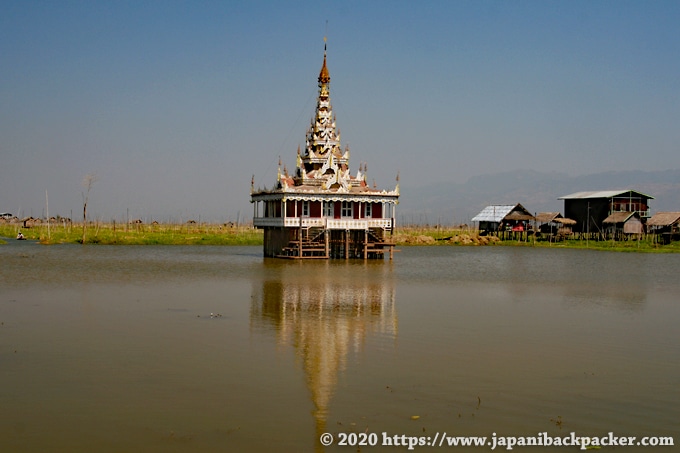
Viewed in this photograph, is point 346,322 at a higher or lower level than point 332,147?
lower

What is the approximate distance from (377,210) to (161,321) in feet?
96.7

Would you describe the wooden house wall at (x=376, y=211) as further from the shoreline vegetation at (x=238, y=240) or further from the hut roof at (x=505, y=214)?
the hut roof at (x=505, y=214)

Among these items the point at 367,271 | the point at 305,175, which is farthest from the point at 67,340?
the point at 305,175

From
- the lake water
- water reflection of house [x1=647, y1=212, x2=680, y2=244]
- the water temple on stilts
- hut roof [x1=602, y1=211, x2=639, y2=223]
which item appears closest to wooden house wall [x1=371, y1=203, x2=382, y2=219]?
the water temple on stilts

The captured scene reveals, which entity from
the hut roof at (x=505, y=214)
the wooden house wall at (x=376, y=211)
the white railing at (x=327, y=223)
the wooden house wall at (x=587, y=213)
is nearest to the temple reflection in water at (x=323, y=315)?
the white railing at (x=327, y=223)

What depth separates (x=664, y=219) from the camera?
7431cm

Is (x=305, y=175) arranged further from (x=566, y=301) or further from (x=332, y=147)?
(x=566, y=301)

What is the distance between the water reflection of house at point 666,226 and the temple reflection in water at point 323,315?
1593 inches

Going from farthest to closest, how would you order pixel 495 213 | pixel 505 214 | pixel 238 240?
pixel 495 213, pixel 505 214, pixel 238 240

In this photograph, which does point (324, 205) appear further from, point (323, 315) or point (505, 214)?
point (505, 214)

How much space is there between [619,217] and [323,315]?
189ft

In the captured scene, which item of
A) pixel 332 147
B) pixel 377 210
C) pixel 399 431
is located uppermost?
pixel 332 147

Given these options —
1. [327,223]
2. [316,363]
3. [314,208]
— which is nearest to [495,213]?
[327,223]

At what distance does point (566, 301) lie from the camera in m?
29.8
